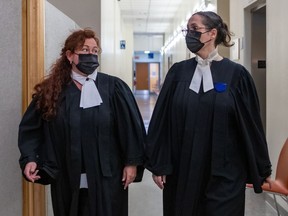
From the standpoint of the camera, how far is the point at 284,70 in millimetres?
3654

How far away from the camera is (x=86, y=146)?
2.01 metres

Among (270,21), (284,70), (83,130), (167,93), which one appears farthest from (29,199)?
(270,21)

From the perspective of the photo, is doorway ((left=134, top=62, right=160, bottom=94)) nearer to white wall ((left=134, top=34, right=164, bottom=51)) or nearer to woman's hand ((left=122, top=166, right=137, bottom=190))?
white wall ((left=134, top=34, right=164, bottom=51))

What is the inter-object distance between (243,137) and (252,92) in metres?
0.26

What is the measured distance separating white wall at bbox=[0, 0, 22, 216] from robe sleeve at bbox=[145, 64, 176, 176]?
83cm

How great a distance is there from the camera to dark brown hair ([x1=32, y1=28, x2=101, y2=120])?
6.57ft

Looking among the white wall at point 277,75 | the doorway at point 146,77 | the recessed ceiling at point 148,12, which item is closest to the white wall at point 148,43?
the doorway at point 146,77

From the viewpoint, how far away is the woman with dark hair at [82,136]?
200cm

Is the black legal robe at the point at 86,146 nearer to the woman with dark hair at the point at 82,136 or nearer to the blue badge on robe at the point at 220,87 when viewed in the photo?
the woman with dark hair at the point at 82,136

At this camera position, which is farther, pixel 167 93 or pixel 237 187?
pixel 167 93

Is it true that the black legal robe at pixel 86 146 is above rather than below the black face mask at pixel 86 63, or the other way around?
below

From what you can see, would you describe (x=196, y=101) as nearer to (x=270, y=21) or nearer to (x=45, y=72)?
(x=45, y=72)

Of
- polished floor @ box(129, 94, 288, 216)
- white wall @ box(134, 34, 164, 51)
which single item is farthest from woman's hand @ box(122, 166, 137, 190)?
white wall @ box(134, 34, 164, 51)

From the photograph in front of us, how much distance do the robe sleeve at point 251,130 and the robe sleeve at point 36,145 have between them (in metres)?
1.02
